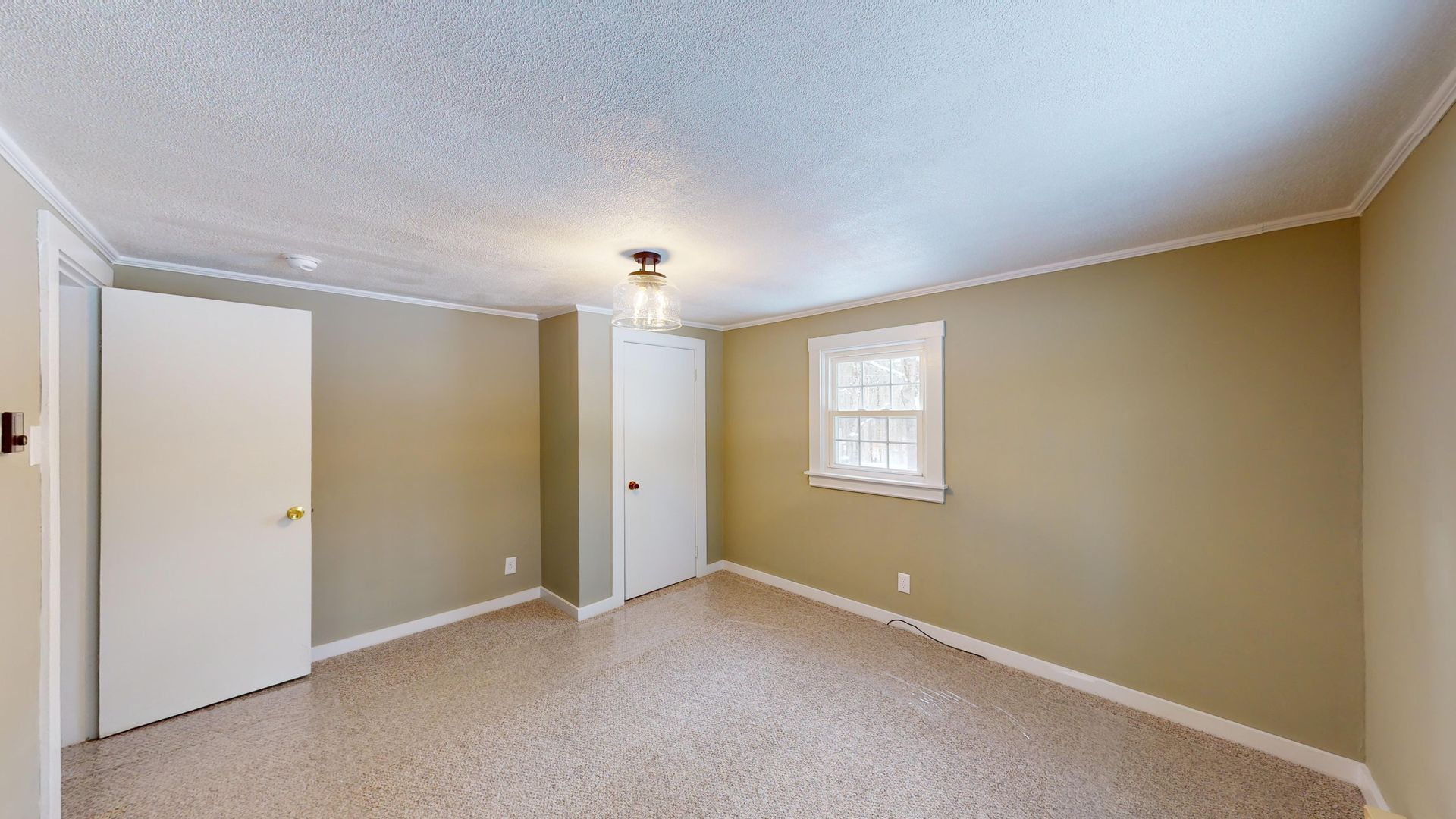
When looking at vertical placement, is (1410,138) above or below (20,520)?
above

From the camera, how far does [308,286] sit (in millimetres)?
2955

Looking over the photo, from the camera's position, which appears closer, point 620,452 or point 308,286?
point 308,286

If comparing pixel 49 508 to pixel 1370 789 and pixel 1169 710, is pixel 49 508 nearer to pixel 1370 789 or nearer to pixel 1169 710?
pixel 1169 710

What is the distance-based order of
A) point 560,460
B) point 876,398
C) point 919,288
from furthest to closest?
1. point 560,460
2. point 876,398
3. point 919,288

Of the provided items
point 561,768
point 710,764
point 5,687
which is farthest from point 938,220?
point 5,687

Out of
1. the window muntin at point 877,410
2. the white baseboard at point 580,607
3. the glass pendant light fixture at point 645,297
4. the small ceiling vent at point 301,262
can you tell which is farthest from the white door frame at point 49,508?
the window muntin at point 877,410

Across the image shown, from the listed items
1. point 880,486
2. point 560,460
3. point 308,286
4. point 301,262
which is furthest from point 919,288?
point 308,286

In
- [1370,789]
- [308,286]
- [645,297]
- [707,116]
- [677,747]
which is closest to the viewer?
[707,116]

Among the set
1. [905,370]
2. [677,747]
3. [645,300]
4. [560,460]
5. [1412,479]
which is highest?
[645,300]

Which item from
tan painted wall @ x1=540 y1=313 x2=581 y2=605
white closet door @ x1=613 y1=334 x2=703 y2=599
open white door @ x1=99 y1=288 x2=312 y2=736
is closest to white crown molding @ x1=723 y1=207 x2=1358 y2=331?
white closet door @ x1=613 y1=334 x2=703 y2=599

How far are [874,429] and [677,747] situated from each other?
2.29 m

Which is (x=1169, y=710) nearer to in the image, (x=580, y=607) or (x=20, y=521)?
(x=580, y=607)

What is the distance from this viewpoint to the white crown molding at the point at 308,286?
2.54 meters

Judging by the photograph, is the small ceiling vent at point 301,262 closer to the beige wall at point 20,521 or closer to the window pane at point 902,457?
the beige wall at point 20,521
